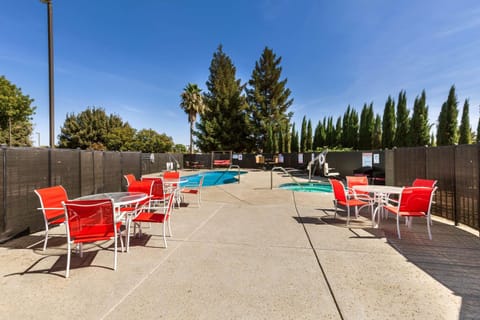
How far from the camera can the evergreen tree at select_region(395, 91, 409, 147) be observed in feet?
47.3

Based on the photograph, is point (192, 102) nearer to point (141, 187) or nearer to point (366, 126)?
point (366, 126)

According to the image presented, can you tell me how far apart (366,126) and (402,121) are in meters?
2.95

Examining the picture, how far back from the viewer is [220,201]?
6.29 meters

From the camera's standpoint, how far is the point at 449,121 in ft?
41.0

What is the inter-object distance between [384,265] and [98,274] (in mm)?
3194

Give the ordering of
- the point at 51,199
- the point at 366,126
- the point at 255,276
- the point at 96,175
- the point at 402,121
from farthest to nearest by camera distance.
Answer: the point at 366,126 < the point at 402,121 < the point at 96,175 < the point at 51,199 < the point at 255,276

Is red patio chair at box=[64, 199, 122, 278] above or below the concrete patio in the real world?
above

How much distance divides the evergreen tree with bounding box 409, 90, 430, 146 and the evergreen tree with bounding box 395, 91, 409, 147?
557mm

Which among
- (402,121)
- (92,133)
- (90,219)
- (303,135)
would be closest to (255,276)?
(90,219)

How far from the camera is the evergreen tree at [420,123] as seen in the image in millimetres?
13438

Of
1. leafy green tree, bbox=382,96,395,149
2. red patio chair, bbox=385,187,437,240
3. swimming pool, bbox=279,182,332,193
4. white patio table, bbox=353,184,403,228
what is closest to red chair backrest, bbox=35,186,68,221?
white patio table, bbox=353,184,403,228

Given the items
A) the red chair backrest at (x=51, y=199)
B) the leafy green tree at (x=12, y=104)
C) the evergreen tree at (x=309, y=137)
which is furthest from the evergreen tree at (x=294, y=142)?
the leafy green tree at (x=12, y=104)

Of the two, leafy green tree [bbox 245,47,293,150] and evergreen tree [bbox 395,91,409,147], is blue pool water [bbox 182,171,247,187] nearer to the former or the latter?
leafy green tree [bbox 245,47,293,150]

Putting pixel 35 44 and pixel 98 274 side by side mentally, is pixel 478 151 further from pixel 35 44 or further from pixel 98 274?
pixel 35 44
